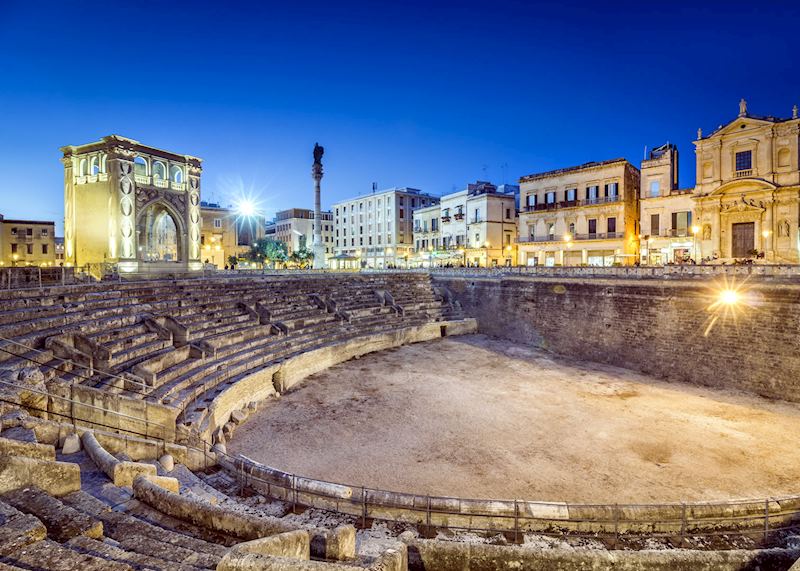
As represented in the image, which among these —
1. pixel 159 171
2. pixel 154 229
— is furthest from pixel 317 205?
pixel 154 229

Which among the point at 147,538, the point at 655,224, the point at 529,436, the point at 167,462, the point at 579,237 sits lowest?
the point at 529,436

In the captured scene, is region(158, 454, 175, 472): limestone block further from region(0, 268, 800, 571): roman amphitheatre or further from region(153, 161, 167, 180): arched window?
region(153, 161, 167, 180): arched window

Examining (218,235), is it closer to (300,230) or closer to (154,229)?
(154,229)

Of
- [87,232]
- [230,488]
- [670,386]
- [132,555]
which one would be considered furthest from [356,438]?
[87,232]

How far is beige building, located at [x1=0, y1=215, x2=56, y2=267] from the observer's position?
47250mm

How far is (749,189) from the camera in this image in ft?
104

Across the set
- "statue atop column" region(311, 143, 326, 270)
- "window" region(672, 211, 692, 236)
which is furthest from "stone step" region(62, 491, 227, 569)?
"window" region(672, 211, 692, 236)

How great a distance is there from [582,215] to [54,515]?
45.1 metres

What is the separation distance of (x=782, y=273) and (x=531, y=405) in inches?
493

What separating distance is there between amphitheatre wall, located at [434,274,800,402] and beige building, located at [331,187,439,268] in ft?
121

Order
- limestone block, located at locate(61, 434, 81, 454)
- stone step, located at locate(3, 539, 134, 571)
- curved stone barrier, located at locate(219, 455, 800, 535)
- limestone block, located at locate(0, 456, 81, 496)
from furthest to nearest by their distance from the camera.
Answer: limestone block, located at locate(61, 434, 81, 454)
curved stone barrier, located at locate(219, 455, 800, 535)
limestone block, located at locate(0, 456, 81, 496)
stone step, located at locate(3, 539, 134, 571)

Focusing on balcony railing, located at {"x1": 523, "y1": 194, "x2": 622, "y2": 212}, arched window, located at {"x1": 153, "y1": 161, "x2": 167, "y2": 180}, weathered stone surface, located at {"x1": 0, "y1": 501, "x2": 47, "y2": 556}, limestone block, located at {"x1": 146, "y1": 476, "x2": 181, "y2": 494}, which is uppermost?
arched window, located at {"x1": 153, "y1": 161, "x2": 167, "y2": 180}

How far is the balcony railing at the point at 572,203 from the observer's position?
41.0 metres

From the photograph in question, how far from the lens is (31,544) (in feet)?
12.8
